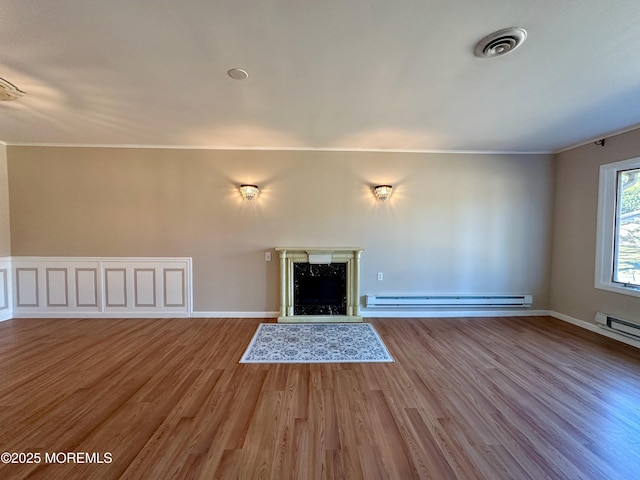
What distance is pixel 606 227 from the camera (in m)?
3.38

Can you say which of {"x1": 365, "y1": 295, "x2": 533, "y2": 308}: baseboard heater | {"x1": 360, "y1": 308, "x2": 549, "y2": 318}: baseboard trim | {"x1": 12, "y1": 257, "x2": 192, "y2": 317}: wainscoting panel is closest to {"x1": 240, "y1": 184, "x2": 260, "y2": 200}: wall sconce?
{"x1": 12, "y1": 257, "x2": 192, "y2": 317}: wainscoting panel

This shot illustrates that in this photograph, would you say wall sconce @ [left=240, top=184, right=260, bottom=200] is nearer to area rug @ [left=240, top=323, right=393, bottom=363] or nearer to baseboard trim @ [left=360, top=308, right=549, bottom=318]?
area rug @ [left=240, top=323, right=393, bottom=363]

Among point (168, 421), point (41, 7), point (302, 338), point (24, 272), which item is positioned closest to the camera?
point (41, 7)

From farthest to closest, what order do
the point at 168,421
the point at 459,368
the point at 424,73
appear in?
the point at 459,368 → the point at 424,73 → the point at 168,421

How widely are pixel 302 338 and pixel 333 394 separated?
1151 mm

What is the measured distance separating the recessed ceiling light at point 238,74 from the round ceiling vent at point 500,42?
169cm

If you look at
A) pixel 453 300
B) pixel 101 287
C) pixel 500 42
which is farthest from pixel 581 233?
pixel 101 287

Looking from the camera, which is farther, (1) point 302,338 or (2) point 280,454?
(1) point 302,338

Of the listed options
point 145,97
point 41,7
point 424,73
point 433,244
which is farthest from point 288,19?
point 433,244

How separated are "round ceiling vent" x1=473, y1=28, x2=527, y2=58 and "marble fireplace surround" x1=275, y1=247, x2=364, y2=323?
8.61 feet

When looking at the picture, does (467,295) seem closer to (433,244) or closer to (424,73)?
(433,244)

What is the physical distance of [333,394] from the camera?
214 cm

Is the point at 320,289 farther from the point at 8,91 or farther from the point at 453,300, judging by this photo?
the point at 8,91

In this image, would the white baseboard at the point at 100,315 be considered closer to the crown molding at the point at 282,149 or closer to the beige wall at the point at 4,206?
the beige wall at the point at 4,206
